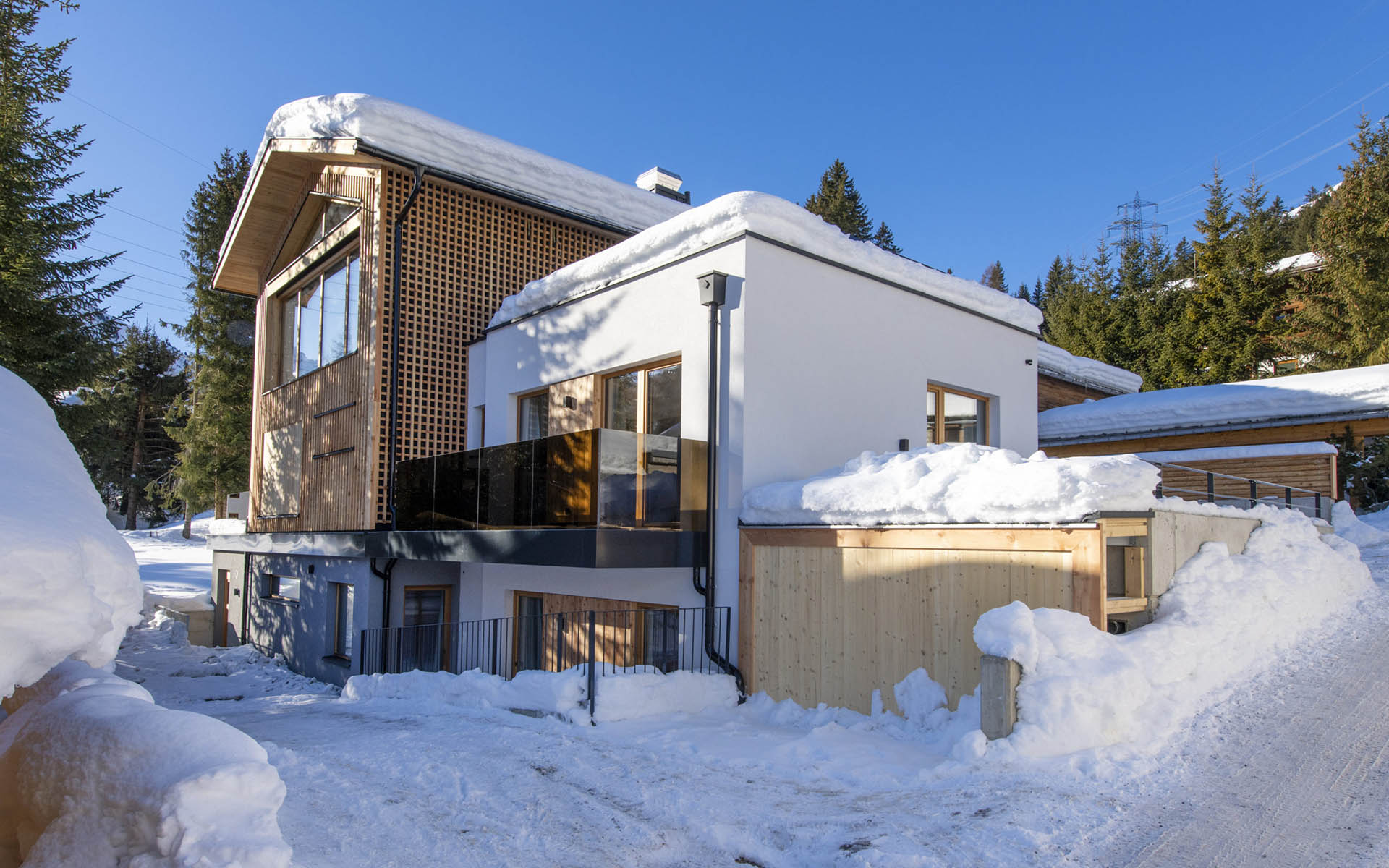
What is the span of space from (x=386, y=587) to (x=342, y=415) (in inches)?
116

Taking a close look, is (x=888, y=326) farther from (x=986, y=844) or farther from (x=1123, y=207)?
(x=1123, y=207)

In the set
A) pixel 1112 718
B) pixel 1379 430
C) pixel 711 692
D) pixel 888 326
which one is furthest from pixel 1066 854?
pixel 1379 430

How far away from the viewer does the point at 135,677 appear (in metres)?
14.5

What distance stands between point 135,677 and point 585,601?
30.8 feet

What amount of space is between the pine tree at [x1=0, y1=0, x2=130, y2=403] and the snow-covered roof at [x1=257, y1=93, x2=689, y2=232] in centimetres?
501

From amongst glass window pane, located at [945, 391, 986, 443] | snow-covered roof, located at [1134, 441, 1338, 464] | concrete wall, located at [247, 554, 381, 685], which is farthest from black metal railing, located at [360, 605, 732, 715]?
snow-covered roof, located at [1134, 441, 1338, 464]

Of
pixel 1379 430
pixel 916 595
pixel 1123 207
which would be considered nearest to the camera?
pixel 916 595

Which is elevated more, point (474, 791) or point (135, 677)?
point (474, 791)

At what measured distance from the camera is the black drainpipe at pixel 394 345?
12422 mm

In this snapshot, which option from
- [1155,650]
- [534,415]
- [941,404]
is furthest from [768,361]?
[534,415]

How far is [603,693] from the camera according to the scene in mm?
7508

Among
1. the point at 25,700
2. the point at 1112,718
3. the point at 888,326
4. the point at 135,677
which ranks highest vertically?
the point at 888,326

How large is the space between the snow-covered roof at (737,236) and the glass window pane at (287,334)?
626 centimetres

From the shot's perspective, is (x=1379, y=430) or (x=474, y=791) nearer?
(x=474, y=791)
